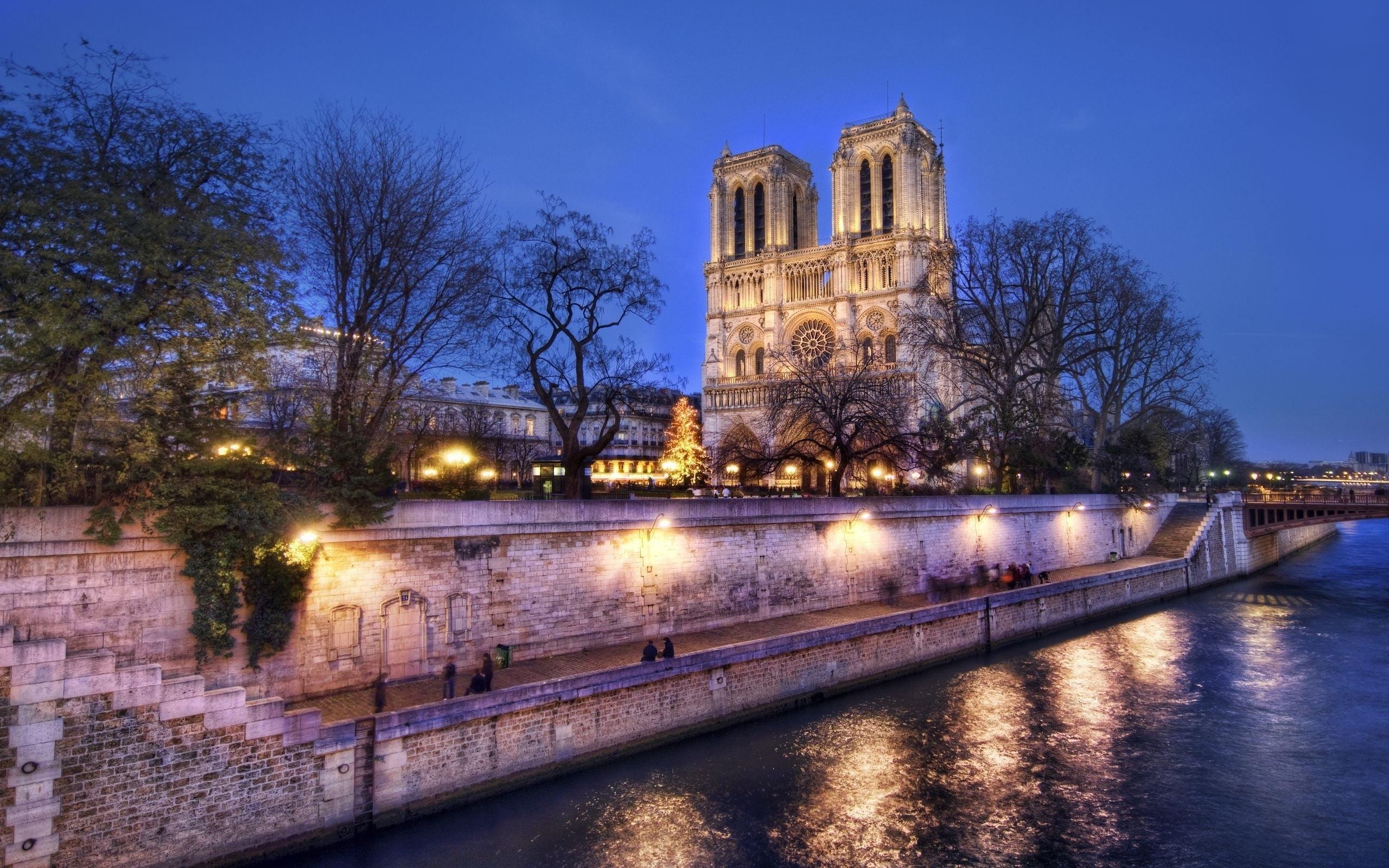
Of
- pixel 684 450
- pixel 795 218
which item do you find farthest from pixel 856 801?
pixel 795 218

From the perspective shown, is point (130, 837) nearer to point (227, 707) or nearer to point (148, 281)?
point (227, 707)

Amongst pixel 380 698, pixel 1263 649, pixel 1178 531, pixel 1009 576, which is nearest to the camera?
pixel 380 698

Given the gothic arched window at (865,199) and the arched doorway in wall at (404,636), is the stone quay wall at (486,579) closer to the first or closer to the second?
the arched doorway in wall at (404,636)

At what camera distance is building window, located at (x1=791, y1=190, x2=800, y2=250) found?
7062 cm

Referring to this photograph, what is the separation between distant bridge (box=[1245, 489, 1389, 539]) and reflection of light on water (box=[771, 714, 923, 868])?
3109 centimetres

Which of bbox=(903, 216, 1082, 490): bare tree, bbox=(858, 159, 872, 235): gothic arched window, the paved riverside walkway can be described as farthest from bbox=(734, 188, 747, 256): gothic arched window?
the paved riverside walkway

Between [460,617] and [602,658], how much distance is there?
3.07 metres

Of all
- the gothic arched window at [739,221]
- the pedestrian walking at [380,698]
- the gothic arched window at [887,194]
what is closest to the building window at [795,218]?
the gothic arched window at [739,221]

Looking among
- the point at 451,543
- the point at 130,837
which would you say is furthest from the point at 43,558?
the point at 451,543

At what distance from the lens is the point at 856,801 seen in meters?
13.5

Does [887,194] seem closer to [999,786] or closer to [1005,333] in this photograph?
[1005,333]

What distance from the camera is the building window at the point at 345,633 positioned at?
14.0 metres

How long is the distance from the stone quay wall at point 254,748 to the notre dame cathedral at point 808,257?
135ft

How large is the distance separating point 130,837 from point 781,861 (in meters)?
8.39
